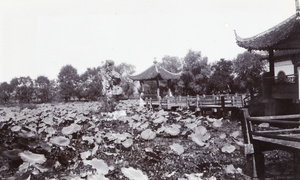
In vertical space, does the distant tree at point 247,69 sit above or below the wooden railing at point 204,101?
above

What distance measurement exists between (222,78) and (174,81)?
9.59m

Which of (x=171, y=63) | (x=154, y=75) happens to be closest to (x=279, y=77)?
(x=154, y=75)

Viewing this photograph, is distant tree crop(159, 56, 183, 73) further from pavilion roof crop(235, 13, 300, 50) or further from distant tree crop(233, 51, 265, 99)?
pavilion roof crop(235, 13, 300, 50)

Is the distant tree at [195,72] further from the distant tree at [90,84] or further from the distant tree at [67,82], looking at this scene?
the distant tree at [67,82]

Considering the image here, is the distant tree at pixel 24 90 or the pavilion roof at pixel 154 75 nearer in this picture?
the pavilion roof at pixel 154 75

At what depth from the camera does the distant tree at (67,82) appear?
5362 cm

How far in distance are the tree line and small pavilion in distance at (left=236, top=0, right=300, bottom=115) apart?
6.93 ft

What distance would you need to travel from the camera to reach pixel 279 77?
41.8 ft

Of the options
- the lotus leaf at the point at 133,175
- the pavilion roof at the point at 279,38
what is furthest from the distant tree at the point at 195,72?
the lotus leaf at the point at 133,175

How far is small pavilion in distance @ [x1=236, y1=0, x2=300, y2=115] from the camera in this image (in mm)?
11547

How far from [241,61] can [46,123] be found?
100 feet

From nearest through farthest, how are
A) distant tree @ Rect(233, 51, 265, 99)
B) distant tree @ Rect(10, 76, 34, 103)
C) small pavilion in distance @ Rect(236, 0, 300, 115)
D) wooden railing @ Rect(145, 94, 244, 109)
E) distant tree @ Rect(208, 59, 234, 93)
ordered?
small pavilion in distance @ Rect(236, 0, 300, 115)
wooden railing @ Rect(145, 94, 244, 109)
distant tree @ Rect(233, 51, 265, 99)
distant tree @ Rect(208, 59, 234, 93)
distant tree @ Rect(10, 76, 34, 103)

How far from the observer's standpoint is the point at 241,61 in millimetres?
35250

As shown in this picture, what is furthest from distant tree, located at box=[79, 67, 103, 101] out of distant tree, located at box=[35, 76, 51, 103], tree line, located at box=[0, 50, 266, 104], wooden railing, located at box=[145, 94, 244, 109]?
wooden railing, located at box=[145, 94, 244, 109]
